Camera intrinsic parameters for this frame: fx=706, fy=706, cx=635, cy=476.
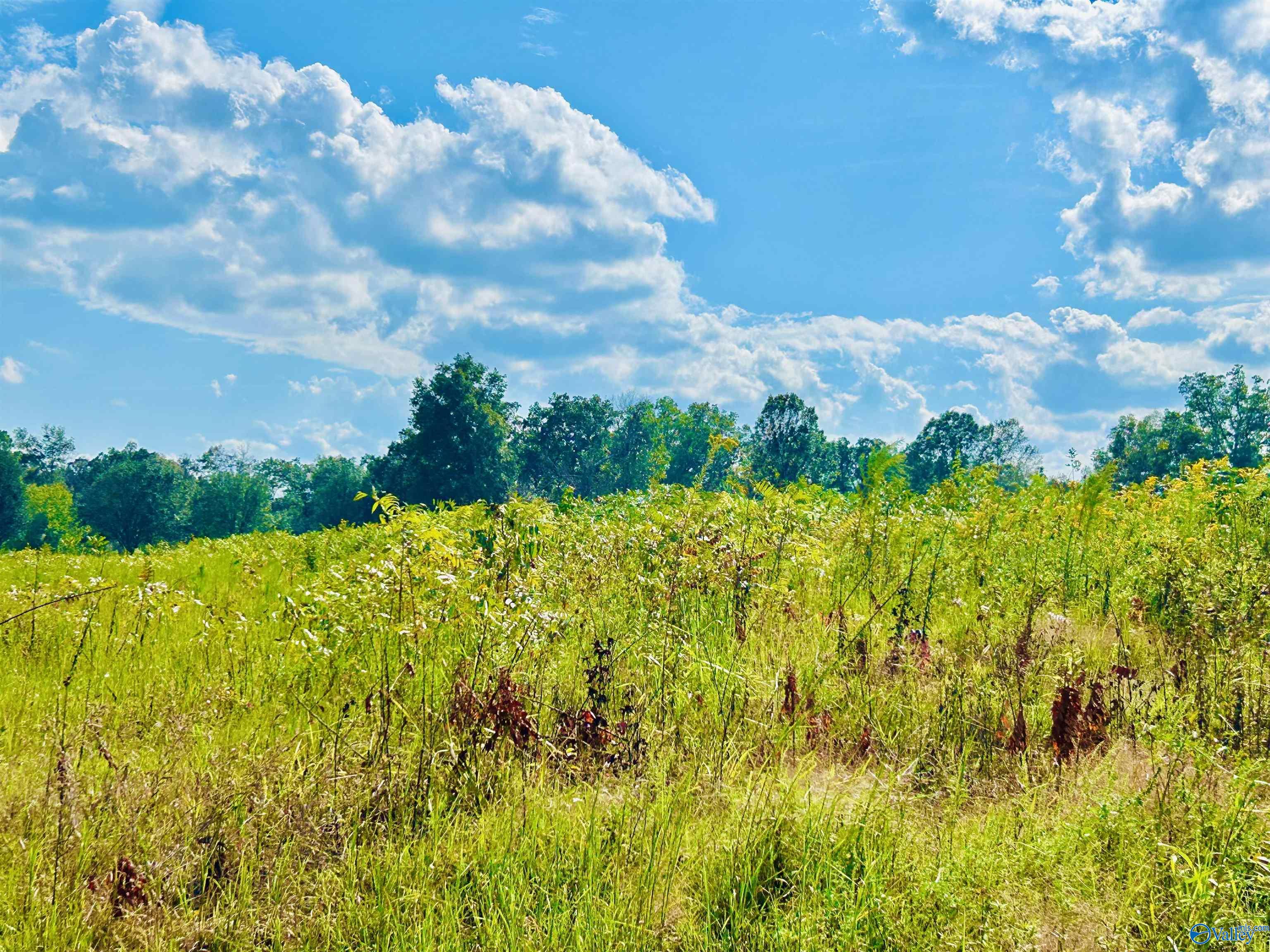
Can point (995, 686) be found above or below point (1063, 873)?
above

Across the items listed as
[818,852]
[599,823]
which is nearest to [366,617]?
[599,823]

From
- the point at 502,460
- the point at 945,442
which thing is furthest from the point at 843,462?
the point at 502,460

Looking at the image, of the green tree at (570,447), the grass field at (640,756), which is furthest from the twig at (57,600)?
the green tree at (570,447)

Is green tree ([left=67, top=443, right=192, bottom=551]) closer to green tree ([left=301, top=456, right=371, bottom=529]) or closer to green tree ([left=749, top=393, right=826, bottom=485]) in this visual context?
green tree ([left=301, top=456, right=371, bottom=529])

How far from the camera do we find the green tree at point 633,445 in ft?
232

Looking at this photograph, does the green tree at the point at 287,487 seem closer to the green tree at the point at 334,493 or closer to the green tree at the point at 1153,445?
the green tree at the point at 334,493

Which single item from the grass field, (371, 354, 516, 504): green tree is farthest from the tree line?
the grass field

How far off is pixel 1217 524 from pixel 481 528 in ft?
22.6

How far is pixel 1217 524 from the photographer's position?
6.76 meters

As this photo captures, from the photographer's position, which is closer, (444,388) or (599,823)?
(599,823)

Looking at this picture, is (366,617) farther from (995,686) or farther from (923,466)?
(923,466)

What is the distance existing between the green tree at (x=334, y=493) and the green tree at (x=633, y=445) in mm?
23340

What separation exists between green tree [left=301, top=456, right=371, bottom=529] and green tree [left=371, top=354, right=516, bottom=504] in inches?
180

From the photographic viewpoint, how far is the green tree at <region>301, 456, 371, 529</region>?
6147 cm
